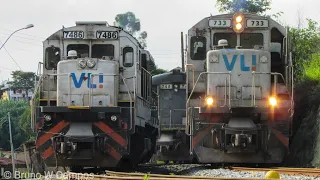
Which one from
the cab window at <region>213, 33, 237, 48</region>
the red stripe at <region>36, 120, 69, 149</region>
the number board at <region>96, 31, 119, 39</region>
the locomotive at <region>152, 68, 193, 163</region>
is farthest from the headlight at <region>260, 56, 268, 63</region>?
the locomotive at <region>152, 68, 193, 163</region>

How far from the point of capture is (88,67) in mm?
13305

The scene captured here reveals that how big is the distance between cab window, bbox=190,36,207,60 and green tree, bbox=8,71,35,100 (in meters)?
71.4

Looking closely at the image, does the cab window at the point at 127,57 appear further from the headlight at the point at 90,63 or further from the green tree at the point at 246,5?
the green tree at the point at 246,5

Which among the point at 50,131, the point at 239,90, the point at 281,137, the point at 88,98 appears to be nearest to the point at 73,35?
the point at 88,98

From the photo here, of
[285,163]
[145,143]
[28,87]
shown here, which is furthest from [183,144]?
[28,87]

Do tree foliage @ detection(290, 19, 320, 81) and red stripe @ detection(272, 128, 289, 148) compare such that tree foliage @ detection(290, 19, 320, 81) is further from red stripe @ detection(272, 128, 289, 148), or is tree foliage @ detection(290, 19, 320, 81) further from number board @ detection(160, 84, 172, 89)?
red stripe @ detection(272, 128, 289, 148)

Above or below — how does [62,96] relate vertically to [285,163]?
above

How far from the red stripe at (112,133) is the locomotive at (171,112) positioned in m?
5.19

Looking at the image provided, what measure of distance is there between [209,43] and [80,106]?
323 cm

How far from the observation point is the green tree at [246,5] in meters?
24.6

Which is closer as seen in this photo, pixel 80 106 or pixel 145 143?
pixel 80 106

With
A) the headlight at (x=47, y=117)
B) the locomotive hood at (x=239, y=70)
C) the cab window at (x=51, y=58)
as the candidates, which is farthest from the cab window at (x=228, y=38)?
the headlight at (x=47, y=117)

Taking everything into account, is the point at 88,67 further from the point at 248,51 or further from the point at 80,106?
the point at 248,51

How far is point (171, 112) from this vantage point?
1905cm
